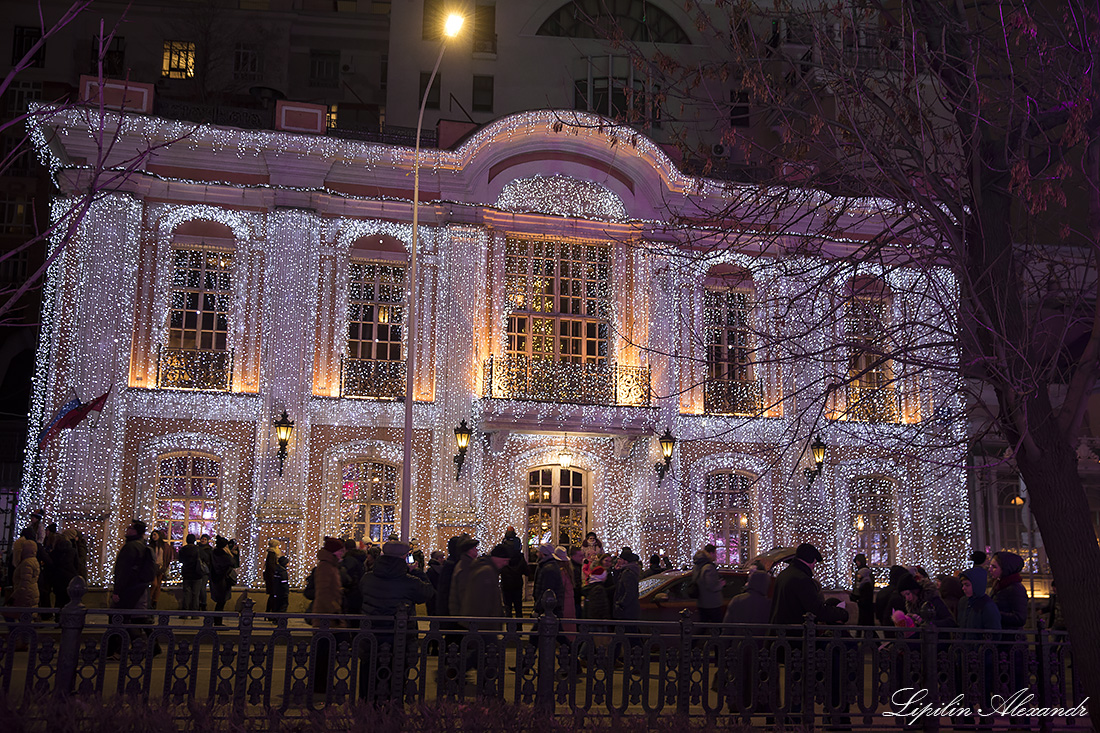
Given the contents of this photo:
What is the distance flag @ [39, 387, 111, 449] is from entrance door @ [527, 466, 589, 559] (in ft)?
31.9

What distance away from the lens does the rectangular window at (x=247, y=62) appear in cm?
3709

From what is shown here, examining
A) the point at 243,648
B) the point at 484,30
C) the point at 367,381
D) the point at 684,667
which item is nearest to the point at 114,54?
the point at 484,30

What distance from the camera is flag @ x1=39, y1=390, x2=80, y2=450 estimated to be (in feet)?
69.0

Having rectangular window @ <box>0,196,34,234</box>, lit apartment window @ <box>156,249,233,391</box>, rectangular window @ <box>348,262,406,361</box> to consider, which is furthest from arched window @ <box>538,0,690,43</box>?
A: rectangular window @ <box>0,196,34,234</box>

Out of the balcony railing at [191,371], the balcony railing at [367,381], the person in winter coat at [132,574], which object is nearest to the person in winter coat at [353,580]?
the person in winter coat at [132,574]

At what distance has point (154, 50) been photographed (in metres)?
36.7

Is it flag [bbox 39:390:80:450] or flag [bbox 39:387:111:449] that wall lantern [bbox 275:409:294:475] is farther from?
flag [bbox 39:390:80:450]

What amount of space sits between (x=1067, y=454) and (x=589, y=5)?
26.5 metres

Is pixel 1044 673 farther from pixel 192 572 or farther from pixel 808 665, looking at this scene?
pixel 192 572

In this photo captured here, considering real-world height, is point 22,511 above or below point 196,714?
above

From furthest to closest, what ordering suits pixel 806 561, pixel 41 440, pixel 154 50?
1. pixel 154 50
2. pixel 41 440
3. pixel 806 561

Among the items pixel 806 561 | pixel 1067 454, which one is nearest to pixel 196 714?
pixel 806 561

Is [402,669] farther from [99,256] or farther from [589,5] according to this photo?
[589,5]

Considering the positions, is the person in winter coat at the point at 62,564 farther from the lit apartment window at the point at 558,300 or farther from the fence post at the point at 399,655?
the lit apartment window at the point at 558,300
